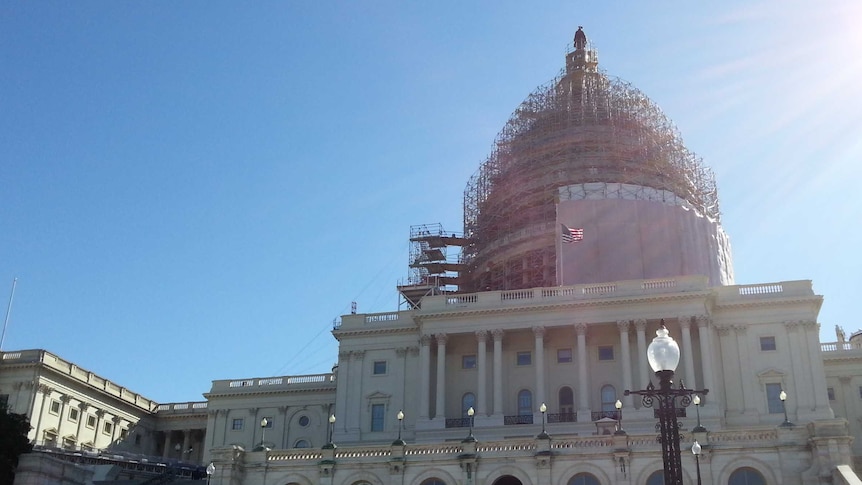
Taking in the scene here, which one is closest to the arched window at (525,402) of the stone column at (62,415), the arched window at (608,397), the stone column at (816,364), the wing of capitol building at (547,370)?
the wing of capitol building at (547,370)

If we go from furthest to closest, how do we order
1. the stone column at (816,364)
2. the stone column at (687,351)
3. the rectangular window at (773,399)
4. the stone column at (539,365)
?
the stone column at (539,365)
the stone column at (687,351)
the rectangular window at (773,399)
the stone column at (816,364)

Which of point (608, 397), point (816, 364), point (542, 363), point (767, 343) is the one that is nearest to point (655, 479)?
point (608, 397)

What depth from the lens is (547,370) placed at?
69375 mm

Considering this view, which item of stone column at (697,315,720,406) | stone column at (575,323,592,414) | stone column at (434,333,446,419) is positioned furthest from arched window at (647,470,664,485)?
stone column at (434,333,446,419)

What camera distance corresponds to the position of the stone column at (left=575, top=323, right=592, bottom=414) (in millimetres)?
65312

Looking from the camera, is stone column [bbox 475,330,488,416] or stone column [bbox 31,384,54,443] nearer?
stone column [bbox 475,330,488,416]

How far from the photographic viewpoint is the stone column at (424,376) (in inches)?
2709

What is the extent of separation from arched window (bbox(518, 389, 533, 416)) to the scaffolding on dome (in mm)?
14540

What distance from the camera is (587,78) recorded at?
94.9 meters

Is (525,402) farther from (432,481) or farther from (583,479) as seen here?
(583,479)

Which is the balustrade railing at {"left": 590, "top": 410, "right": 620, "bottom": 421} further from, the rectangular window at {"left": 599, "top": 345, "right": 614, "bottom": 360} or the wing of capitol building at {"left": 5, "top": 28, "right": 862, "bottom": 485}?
the rectangular window at {"left": 599, "top": 345, "right": 614, "bottom": 360}

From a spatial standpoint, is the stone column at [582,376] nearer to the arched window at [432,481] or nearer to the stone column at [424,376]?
the stone column at [424,376]

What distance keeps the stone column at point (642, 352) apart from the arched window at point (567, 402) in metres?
5.42

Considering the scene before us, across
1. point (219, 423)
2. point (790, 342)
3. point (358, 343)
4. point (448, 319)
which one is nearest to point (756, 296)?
point (790, 342)
